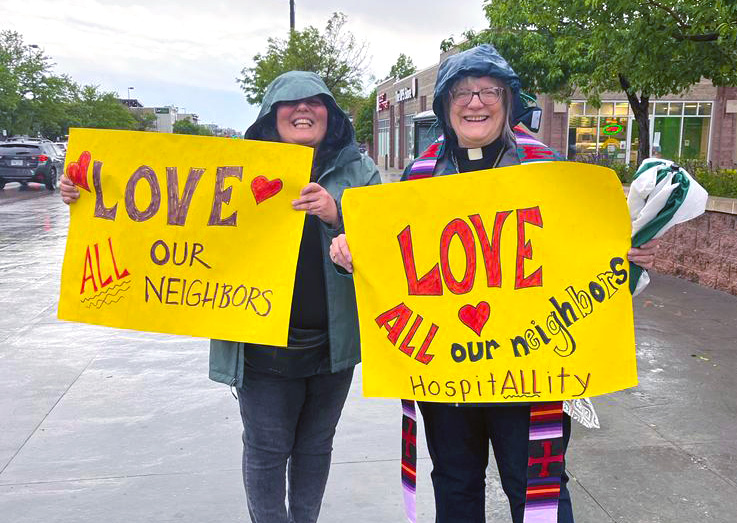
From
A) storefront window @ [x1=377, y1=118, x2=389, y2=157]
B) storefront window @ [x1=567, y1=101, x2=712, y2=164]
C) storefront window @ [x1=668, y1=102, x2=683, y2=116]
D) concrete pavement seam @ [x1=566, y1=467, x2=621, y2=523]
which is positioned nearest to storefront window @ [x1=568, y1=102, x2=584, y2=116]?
storefront window @ [x1=567, y1=101, x2=712, y2=164]

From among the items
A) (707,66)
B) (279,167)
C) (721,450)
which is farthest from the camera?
(707,66)

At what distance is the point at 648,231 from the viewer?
2.08 metres

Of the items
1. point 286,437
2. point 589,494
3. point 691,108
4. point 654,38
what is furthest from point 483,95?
point 691,108

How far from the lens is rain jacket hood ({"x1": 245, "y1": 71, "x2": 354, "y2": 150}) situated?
2.42 meters

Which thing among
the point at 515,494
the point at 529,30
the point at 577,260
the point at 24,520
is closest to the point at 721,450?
Result: the point at 515,494

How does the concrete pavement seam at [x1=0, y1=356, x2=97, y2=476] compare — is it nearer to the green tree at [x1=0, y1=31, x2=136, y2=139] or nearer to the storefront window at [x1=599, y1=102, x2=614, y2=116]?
the storefront window at [x1=599, y1=102, x2=614, y2=116]

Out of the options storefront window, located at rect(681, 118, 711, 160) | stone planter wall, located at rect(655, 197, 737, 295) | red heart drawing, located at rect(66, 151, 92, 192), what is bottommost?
stone planter wall, located at rect(655, 197, 737, 295)

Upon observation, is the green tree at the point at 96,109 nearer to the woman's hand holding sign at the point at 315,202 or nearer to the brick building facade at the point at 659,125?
the brick building facade at the point at 659,125

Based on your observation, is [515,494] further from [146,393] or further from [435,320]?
[146,393]

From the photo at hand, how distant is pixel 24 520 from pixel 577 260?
2.55 m

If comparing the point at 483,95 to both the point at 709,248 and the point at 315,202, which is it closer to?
the point at 315,202

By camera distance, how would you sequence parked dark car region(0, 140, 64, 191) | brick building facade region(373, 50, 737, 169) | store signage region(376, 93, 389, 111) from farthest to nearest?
store signage region(376, 93, 389, 111), brick building facade region(373, 50, 737, 169), parked dark car region(0, 140, 64, 191)

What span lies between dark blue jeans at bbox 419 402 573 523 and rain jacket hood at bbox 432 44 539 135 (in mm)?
953

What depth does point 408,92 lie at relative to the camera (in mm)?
40500
